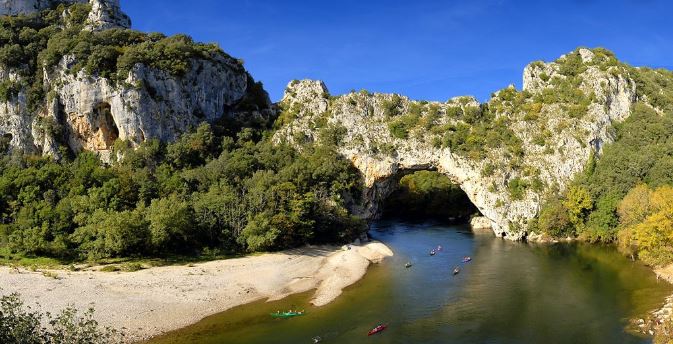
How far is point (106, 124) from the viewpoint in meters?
91.6

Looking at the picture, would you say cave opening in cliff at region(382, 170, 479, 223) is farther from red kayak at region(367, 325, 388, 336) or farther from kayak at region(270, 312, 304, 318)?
red kayak at region(367, 325, 388, 336)

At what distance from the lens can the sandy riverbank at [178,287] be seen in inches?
1757

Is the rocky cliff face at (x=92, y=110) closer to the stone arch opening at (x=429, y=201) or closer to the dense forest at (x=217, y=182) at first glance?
the dense forest at (x=217, y=182)

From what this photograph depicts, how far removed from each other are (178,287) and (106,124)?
167 feet

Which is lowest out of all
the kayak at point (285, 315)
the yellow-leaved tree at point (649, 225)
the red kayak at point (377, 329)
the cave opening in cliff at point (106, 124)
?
the red kayak at point (377, 329)

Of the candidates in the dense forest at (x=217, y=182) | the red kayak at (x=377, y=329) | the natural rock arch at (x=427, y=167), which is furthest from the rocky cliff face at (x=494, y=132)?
the red kayak at (x=377, y=329)

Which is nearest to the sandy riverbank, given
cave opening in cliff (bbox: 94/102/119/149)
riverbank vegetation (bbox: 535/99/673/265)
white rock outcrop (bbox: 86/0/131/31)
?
riverbank vegetation (bbox: 535/99/673/265)

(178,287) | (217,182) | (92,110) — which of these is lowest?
(178,287)

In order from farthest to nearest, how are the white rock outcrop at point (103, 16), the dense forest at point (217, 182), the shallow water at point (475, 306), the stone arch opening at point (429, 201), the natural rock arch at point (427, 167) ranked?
the stone arch opening at point (429, 201) → the white rock outcrop at point (103, 16) → the natural rock arch at point (427, 167) → the dense forest at point (217, 182) → the shallow water at point (475, 306)

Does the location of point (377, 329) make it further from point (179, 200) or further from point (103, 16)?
point (103, 16)

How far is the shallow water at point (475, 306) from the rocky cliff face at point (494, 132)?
20.5m

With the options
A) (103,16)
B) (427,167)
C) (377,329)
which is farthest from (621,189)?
(103,16)

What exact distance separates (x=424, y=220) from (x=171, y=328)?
8007 cm

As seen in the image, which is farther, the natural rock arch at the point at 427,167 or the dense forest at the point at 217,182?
the natural rock arch at the point at 427,167
